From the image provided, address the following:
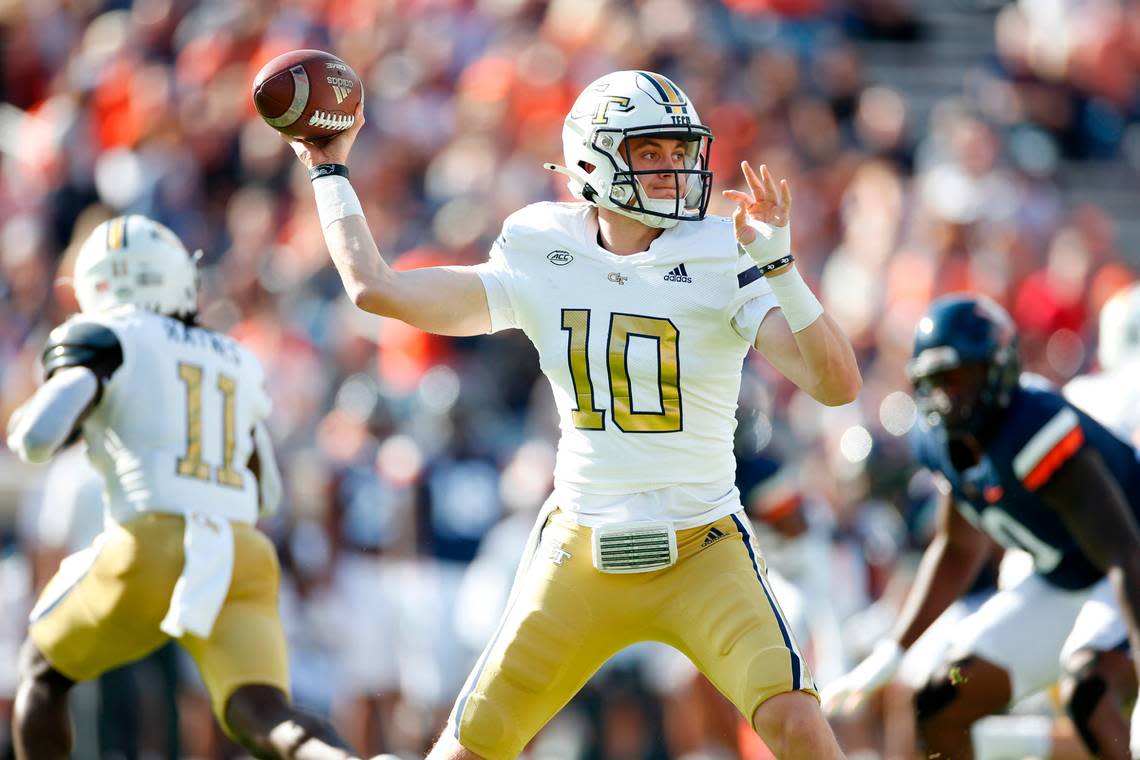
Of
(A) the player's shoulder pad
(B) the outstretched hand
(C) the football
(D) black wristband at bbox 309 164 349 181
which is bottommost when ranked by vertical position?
(A) the player's shoulder pad

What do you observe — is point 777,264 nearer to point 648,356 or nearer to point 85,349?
point 648,356

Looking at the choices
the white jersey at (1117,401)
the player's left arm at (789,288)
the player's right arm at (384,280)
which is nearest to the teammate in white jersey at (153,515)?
the player's right arm at (384,280)

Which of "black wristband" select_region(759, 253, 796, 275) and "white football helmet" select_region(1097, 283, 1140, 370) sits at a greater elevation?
"black wristband" select_region(759, 253, 796, 275)

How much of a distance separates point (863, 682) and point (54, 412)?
252 centimetres

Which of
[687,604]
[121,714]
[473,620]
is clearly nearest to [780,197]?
[687,604]

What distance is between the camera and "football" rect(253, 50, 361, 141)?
4289mm

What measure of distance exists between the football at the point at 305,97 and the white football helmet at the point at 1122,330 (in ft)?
12.4

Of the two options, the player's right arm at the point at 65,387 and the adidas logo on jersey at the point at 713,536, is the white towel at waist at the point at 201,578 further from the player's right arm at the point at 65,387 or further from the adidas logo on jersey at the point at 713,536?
the adidas logo on jersey at the point at 713,536

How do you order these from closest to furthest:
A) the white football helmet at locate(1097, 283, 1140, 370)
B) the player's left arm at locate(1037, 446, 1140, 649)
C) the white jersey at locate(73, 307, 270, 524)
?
the player's left arm at locate(1037, 446, 1140, 649), the white jersey at locate(73, 307, 270, 524), the white football helmet at locate(1097, 283, 1140, 370)

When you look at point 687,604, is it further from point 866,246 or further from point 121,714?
point 866,246

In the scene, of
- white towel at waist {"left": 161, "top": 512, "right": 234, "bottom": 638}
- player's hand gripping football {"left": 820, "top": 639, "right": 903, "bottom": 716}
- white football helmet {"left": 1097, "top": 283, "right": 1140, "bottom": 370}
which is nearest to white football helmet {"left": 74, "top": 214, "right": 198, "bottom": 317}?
white towel at waist {"left": 161, "top": 512, "right": 234, "bottom": 638}

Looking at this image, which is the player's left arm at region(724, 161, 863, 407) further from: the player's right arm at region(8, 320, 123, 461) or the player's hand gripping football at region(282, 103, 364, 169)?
the player's right arm at region(8, 320, 123, 461)

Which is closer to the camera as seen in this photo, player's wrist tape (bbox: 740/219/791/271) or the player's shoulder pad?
player's wrist tape (bbox: 740/219/791/271)

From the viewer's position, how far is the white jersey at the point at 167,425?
5254 millimetres
